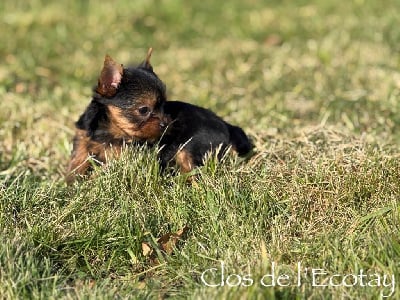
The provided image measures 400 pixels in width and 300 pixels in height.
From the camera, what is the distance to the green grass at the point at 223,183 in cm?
425

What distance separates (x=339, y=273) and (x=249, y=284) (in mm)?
582

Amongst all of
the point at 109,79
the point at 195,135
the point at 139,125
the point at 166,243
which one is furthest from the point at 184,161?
the point at 166,243

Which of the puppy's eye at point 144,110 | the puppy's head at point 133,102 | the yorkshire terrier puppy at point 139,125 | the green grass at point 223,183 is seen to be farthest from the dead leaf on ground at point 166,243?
the puppy's eye at point 144,110

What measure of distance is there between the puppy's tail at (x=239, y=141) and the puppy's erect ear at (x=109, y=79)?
1.08 m

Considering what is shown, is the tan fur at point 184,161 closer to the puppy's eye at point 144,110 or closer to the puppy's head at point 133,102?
the puppy's head at point 133,102

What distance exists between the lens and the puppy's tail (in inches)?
243

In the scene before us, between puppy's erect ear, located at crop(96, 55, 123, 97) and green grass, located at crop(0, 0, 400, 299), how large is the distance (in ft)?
1.85

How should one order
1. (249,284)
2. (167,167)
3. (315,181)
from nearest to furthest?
(249,284), (315,181), (167,167)

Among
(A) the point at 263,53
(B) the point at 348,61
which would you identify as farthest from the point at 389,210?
(A) the point at 263,53

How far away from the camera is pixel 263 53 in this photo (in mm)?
10406

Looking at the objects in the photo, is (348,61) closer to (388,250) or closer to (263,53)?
(263,53)

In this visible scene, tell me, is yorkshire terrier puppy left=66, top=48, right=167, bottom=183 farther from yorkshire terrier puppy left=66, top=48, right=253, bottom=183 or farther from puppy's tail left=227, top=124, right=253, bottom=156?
puppy's tail left=227, top=124, right=253, bottom=156

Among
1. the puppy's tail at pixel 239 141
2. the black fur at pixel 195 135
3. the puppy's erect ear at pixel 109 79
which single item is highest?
the puppy's erect ear at pixel 109 79

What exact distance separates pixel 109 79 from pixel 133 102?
24 centimetres
